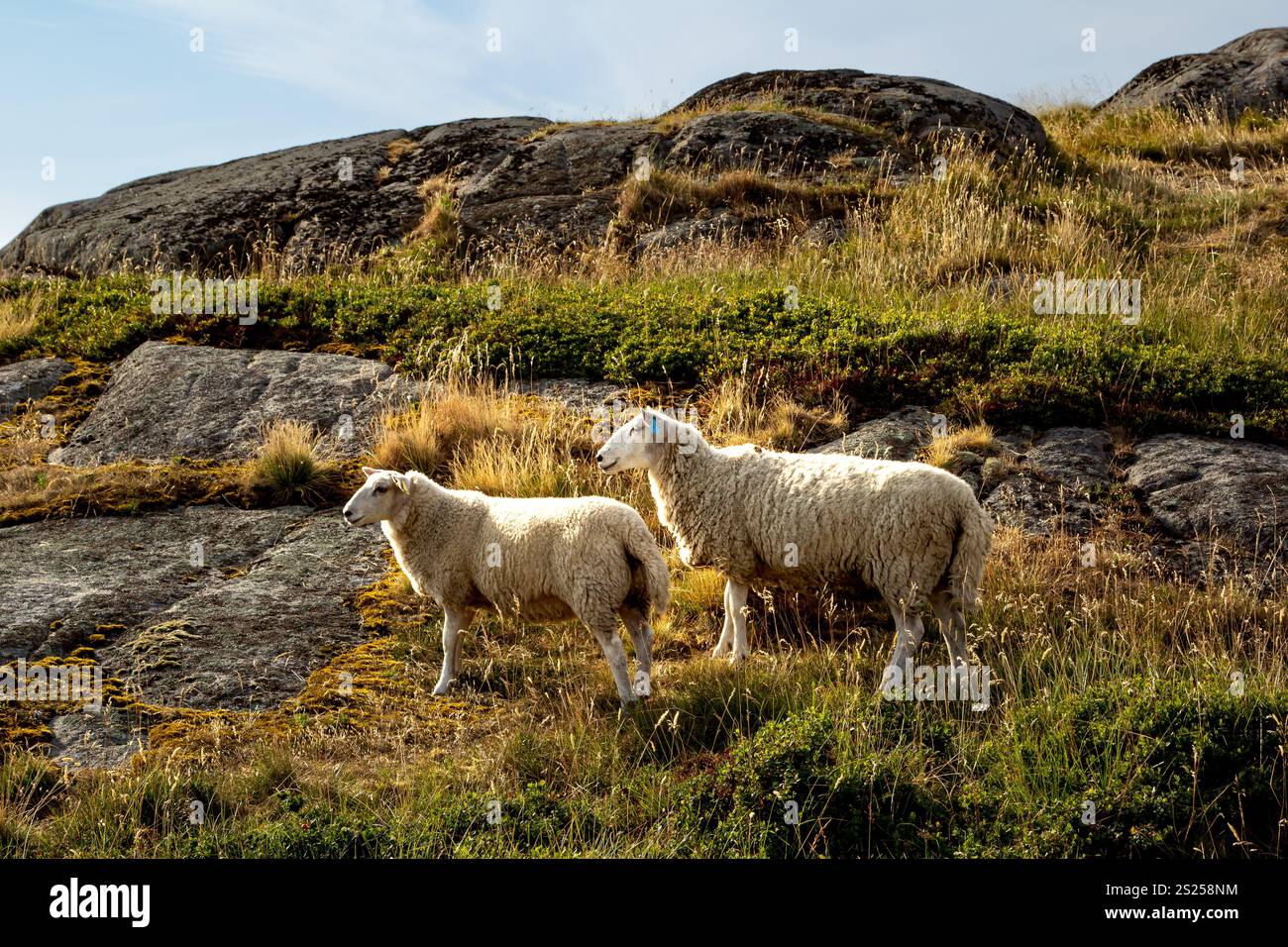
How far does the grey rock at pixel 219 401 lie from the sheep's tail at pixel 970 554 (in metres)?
6.41

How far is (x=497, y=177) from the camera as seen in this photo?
1883 centimetres

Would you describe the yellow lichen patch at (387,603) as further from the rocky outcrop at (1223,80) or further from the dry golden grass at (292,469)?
the rocky outcrop at (1223,80)

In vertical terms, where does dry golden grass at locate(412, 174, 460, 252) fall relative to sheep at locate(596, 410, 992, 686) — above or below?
above

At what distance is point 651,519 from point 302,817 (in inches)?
170

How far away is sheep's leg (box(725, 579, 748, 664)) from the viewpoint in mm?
7180

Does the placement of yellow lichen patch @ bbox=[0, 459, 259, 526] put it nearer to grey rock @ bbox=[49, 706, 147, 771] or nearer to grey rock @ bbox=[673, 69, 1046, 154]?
grey rock @ bbox=[49, 706, 147, 771]

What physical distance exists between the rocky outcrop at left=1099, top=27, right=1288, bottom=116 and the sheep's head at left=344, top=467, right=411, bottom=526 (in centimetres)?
2028

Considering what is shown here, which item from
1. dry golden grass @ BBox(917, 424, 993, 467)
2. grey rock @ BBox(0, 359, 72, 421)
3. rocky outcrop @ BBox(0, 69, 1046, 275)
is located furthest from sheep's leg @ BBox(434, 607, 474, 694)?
rocky outcrop @ BBox(0, 69, 1046, 275)

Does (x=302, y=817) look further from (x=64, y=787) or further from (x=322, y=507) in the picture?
(x=322, y=507)

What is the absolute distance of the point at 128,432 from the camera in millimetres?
11328

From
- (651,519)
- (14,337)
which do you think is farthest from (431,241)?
(651,519)
